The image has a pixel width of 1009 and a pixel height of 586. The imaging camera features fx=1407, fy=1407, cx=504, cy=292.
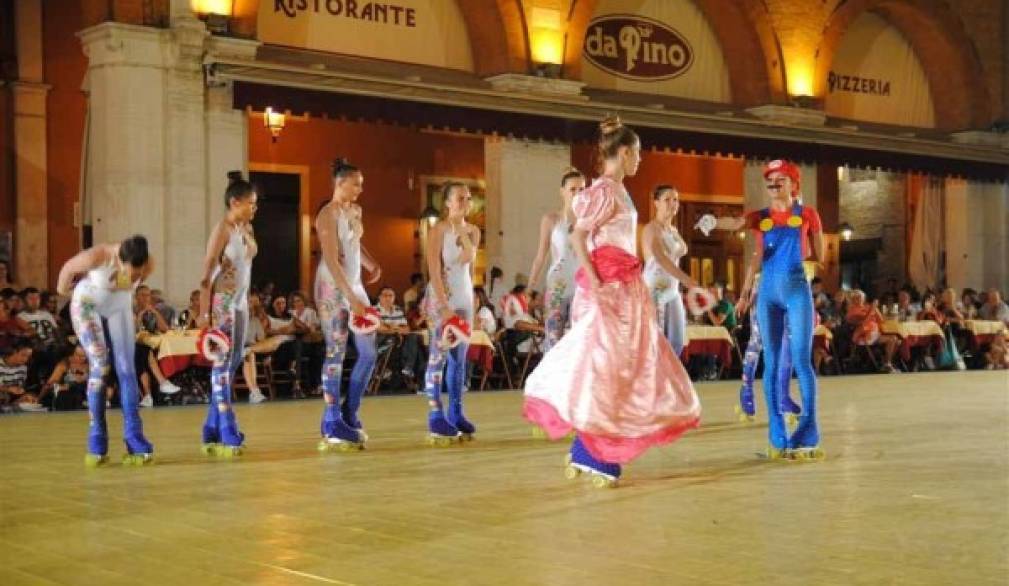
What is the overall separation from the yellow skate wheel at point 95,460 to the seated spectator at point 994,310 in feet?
62.9

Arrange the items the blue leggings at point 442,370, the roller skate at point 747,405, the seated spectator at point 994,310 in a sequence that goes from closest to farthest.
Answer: the blue leggings at point 442,370 < the roller skate at point 747,405 < the seated spectator at point 994,310

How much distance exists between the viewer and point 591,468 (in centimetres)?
765

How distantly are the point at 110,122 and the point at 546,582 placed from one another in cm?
1368

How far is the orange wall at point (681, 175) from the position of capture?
28.1m

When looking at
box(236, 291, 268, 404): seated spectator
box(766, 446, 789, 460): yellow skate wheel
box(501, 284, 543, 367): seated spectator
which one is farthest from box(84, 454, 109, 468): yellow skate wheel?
box(501, 284, 543, 367): seated spectator

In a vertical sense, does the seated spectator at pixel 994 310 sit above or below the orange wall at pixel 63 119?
below

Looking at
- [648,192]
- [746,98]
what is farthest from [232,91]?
[648,192]

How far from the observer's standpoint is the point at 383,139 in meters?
24.5

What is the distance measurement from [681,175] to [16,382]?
669 inches

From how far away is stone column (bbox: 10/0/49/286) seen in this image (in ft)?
71.0

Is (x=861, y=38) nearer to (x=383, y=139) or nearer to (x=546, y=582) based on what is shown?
(x=383, y=139)

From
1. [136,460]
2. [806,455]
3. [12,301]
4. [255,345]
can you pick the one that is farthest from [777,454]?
[12,301]

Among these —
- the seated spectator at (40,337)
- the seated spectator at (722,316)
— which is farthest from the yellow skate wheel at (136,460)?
the seated spectator at (722,316)

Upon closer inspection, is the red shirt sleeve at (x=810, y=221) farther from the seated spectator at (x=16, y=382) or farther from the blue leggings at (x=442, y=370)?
the seated spectator at (x=16, y=382)
